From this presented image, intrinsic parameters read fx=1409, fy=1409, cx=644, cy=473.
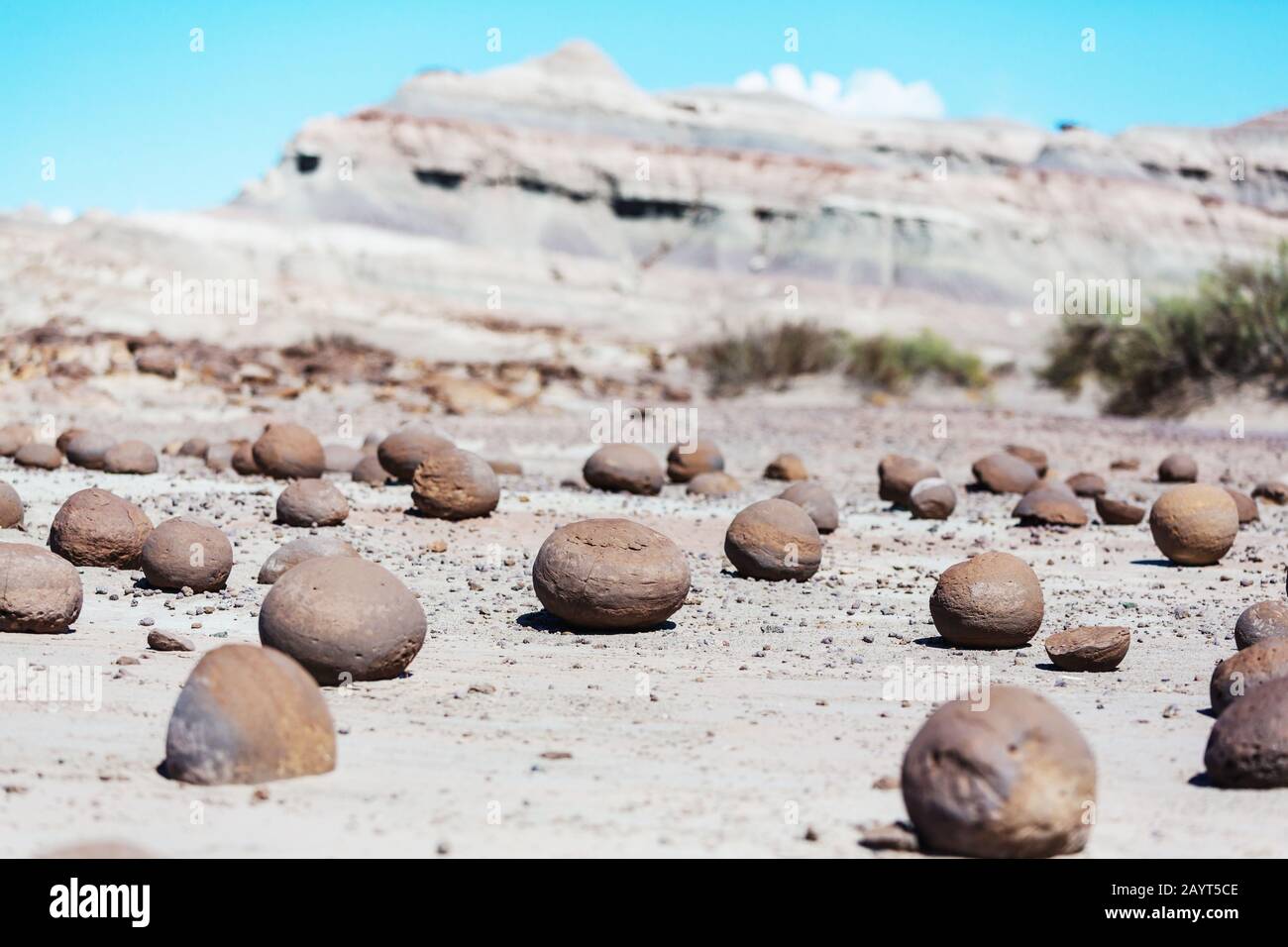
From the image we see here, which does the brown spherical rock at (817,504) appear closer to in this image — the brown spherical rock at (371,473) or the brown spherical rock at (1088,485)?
the brown spherical rock at (371,473)

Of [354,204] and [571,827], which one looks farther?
[354,204]

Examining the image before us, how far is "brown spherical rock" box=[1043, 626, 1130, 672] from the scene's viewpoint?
6203 millimetres

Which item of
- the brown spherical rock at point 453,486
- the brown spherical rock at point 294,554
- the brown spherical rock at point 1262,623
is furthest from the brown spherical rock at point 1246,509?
the brown spherical rock at point 294,554

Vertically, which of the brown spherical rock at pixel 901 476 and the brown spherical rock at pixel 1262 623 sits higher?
the brown spherical rock at pixel 901 476

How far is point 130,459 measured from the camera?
40.3ft

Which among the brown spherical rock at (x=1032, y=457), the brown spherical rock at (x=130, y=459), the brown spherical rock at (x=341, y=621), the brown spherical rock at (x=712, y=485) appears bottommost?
the brown spherical rock at (x=341, y=621)

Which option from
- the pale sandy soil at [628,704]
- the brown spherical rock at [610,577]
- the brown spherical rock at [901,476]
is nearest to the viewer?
the pale sandy soil at [628,704]

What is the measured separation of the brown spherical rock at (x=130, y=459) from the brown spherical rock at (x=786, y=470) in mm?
5830

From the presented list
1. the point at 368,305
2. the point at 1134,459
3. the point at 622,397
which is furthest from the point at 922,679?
the point at 368,305

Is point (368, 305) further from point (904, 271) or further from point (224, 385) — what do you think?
point (904, 271)

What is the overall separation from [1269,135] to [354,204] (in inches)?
1974

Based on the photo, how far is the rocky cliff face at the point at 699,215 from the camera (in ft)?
163

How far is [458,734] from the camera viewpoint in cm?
495

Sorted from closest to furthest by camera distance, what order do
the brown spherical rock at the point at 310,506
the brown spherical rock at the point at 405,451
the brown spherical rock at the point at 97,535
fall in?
1. the brown spherical rock at the point at 97,535
2. the brown spherical rock at the point at 310,506
3. the brown spherical rock at the point at 405,451
